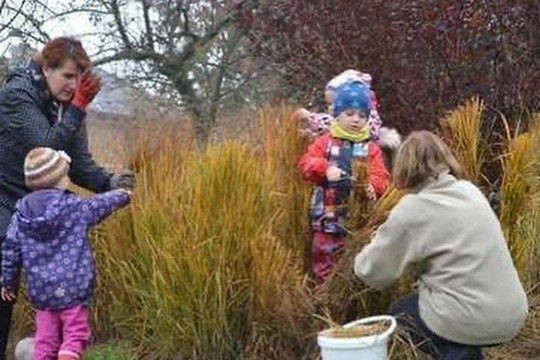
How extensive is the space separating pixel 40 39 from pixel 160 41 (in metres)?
3.95

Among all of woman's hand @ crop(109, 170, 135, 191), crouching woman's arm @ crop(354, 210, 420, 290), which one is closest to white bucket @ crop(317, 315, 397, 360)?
crouching woman's arm @ crop(354, 210, 420, 290)

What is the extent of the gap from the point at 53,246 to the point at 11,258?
25 cm

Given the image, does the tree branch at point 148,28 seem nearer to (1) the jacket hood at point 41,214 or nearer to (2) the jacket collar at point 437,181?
(1) the jacket hood at point 41,214

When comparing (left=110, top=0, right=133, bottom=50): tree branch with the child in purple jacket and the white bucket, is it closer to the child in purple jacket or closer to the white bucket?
the child in purple jacket

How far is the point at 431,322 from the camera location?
510 centimetres

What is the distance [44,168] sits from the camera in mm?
5617

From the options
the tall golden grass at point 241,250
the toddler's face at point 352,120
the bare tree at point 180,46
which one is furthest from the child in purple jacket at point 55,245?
the bare tree at point 180,46

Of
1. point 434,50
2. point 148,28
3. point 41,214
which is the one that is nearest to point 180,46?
point 148,28

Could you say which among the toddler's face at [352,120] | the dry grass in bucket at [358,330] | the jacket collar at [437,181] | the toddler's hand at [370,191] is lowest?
the dry grass in bucket at [358,330]

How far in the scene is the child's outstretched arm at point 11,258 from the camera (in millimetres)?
5742

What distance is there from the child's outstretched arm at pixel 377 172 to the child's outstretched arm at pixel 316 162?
24 cm

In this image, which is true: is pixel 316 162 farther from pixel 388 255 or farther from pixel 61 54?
pixel 61 54

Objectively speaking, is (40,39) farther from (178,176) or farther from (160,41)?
(178,176)

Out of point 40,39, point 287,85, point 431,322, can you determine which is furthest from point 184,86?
point 431,322
